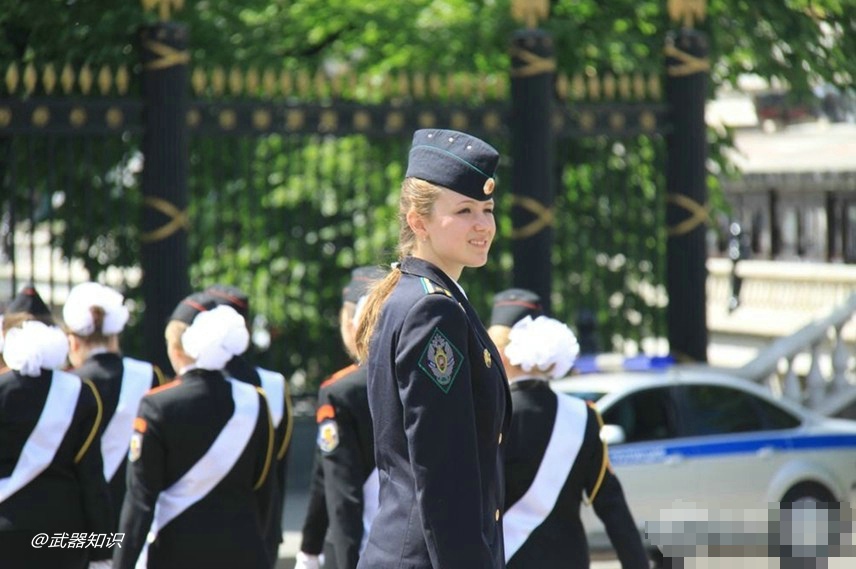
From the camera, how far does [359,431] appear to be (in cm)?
613

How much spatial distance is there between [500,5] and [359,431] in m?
7.92

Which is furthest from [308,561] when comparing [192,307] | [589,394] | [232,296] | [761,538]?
[589,394]

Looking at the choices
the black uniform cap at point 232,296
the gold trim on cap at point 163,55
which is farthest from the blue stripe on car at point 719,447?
the gold trim on cap at point 163,55

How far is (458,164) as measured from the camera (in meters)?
3.71

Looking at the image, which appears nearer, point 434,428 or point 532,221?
point 434,428

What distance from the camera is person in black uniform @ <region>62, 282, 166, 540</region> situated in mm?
7000

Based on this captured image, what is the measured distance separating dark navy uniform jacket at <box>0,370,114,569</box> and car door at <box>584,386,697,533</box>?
458 centimetres

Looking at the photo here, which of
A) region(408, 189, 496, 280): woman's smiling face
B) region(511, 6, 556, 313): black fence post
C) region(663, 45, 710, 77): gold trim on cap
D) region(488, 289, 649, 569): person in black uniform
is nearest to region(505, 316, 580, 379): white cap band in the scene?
region(488, 289, 649, 569): person in black uniform

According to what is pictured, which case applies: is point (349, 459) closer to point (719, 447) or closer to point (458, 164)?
point (458, 164)

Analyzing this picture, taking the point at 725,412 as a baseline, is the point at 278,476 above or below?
above

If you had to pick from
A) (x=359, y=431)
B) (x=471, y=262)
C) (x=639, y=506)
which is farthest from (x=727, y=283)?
(x=471, y=262)

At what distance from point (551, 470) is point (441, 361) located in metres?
1.90

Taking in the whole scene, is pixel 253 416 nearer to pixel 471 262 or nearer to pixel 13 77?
pixel 471 262

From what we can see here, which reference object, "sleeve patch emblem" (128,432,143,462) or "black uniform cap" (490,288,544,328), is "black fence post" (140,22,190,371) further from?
"sleeve patch emblem" (128,432,143,462)
